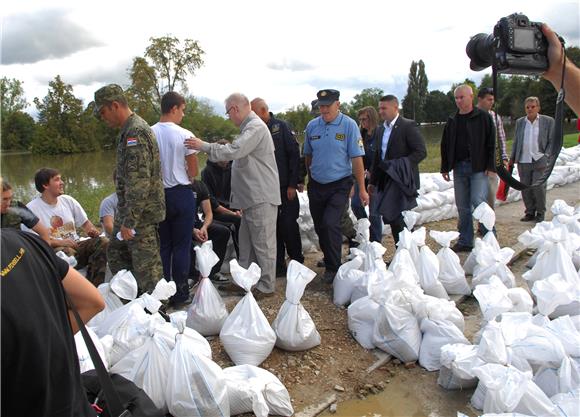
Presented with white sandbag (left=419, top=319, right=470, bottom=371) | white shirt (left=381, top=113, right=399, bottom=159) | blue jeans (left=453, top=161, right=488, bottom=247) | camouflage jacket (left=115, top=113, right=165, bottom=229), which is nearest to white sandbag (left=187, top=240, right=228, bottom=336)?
camouflage jacket (left=115, top=113, right=165, bottom=229)

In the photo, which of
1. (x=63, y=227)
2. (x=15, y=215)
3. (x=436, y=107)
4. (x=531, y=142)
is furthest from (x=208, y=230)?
(x=436, y=107)

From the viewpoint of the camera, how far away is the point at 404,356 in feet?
9.21

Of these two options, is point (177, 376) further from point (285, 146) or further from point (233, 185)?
point (285, 146)

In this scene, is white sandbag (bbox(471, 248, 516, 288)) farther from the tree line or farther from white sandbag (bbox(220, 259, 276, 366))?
the tree line

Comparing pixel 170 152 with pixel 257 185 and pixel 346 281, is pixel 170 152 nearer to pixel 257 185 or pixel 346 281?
pixel 257 185

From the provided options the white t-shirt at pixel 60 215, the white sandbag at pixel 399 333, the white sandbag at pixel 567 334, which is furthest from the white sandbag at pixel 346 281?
the white t-shirt at pixel 60 215

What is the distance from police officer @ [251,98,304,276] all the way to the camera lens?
2531mm

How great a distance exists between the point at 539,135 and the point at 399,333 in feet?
14.9

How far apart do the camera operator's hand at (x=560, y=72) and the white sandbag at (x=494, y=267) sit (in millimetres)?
2285

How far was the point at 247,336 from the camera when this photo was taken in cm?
271

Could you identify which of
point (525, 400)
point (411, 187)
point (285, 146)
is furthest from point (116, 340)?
point (411, 187)

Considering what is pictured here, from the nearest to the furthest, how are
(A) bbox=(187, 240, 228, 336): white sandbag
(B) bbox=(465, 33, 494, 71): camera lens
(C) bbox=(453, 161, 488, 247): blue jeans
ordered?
(B) bbox=(465, 33, 494, 71): camera lens → (A) bbox=(187, 240, 228, 336): white sandbag → (C) bbox=(453, 161, 488, 247): blue jeans

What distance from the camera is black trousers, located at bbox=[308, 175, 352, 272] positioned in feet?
13.1

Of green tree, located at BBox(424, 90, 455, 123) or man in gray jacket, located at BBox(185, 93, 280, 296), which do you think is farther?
green tree, located at BBox(424, 90, 455, 123)
